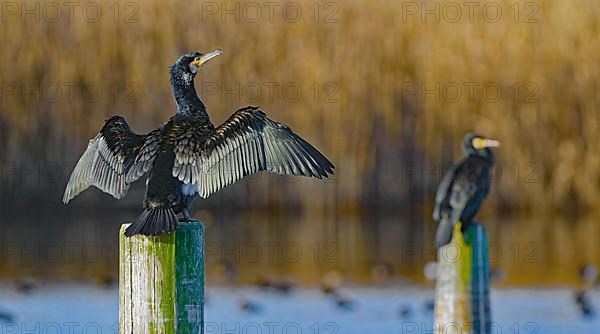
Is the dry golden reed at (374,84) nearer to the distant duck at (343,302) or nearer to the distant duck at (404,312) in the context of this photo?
the distant duck at (343,302)

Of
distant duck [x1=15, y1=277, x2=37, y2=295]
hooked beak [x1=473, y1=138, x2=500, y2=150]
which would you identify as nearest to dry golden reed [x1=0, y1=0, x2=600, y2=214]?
distant duck [x1=15, y1=277, x2=37, y2=295]

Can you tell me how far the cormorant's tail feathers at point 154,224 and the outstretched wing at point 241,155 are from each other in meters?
0.28

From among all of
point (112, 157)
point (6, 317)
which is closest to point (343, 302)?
point (6, 317)

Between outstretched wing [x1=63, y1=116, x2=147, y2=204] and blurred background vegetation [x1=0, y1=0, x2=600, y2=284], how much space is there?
858 centimetres

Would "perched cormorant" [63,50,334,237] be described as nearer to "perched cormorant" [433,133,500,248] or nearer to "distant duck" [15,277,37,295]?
"perched cormorant" [433,133,500,248]

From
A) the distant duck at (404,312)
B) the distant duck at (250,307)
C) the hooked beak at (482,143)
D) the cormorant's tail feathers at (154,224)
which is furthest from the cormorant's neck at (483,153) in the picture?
the distant duck at (250,307)

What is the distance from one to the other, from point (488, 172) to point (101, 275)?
5685mm

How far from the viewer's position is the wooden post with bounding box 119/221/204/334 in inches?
115

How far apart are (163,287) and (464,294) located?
178cm

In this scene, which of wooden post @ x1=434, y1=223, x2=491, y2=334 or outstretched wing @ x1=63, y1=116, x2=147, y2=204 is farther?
wooden post @ x1=434, y1=223, x2=491, y2=334

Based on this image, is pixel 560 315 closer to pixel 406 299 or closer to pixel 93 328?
pixel 406 299

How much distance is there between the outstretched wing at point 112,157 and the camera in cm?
373

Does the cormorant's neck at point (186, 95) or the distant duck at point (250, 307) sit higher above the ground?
the cormorant's neck at point (186, 95)

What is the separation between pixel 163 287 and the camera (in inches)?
115
